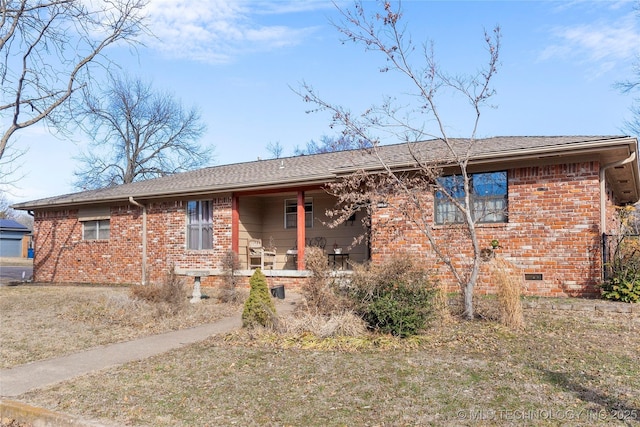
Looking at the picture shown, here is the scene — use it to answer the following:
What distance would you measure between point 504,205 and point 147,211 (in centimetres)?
1136

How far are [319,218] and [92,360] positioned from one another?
10.2 meters

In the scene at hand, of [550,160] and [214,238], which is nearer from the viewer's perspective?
[550,160]

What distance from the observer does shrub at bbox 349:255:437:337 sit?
21.6 ft

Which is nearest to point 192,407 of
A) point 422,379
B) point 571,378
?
point 422,379

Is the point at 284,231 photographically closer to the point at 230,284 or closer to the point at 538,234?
the point at 230,284

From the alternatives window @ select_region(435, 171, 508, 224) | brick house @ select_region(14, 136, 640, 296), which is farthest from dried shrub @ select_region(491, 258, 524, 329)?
window @ select_region(435, 171, 508, 224)

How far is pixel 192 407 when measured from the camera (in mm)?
4473

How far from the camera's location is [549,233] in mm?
10117

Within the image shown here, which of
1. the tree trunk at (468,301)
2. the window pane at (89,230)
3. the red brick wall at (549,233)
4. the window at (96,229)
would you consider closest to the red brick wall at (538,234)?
the red brick wall at (549,233)

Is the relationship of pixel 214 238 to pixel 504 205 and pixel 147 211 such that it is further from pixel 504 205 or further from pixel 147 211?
pixel 504 205

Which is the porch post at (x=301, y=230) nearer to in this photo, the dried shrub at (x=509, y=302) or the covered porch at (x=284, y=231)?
the covered porch at (x=284, y=231)

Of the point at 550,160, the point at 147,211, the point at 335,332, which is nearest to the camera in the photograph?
the point at 335,332

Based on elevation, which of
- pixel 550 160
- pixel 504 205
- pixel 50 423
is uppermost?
pixel 550 160

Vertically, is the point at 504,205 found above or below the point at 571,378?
above
